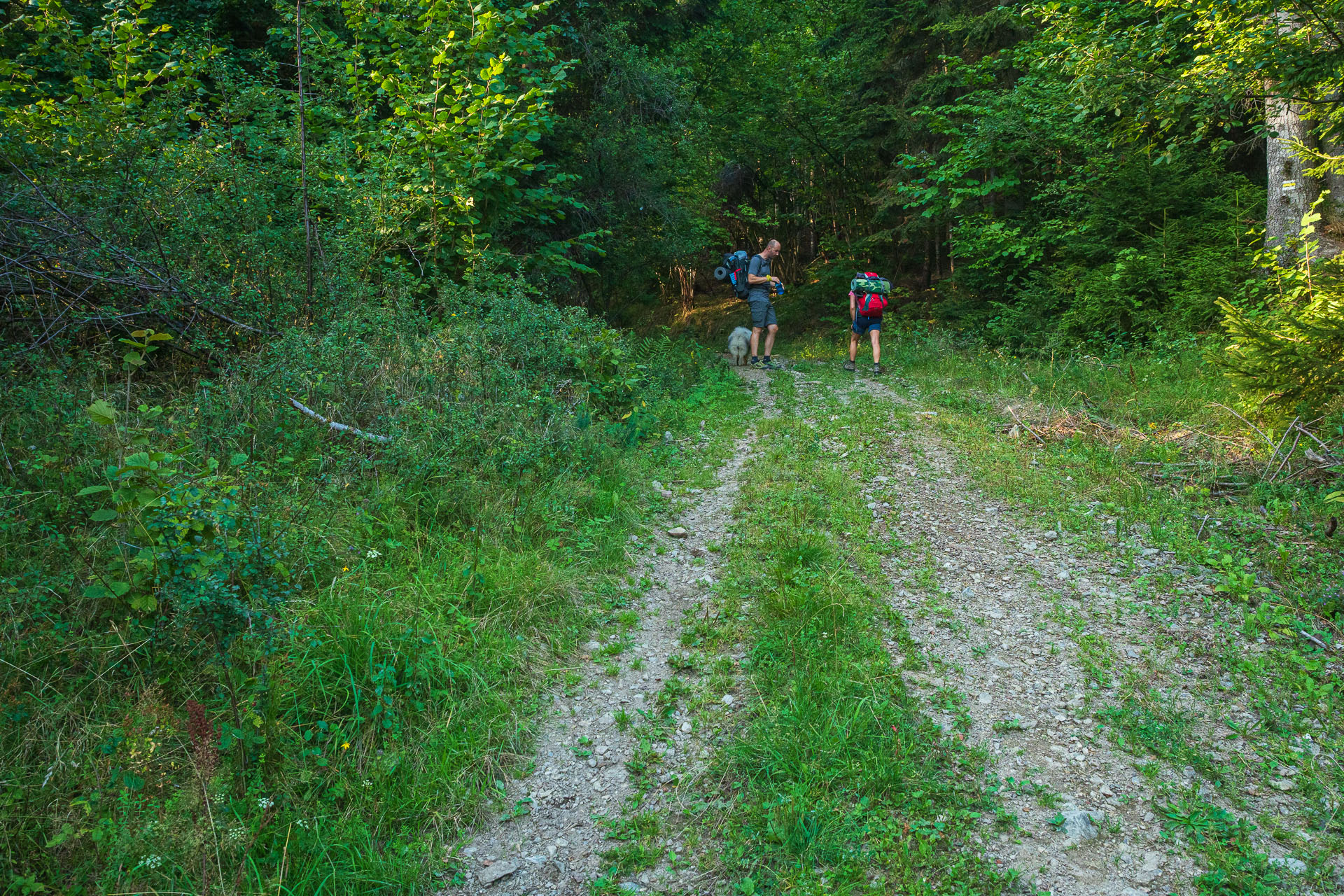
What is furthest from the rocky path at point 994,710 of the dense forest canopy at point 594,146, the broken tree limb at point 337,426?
the dense forest canopy at point 594,146

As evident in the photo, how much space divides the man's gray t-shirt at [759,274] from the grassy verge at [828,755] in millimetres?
8590

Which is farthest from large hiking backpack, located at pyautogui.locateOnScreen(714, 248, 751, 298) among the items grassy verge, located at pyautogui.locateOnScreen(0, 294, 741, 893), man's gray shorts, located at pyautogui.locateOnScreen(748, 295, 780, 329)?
grassy verge, located at pyautogui.locateOnScreen(0, 294, 741, 893)

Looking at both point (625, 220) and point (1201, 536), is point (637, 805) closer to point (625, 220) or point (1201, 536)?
point (1201, 536)

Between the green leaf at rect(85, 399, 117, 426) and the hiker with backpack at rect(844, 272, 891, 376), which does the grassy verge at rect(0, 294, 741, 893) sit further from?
the hiker with backpack at rect(844, 272, 891, 376)

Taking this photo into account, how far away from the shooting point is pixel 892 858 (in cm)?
286

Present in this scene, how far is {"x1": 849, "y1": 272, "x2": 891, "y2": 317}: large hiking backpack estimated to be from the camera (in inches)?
490

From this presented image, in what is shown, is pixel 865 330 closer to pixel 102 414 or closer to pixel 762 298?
pixel 762 298

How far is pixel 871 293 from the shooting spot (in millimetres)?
12469

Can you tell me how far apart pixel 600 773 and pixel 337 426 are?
3.52 meters

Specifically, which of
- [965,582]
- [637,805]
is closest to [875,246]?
[965,582]

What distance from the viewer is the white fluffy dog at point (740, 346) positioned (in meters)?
13.9

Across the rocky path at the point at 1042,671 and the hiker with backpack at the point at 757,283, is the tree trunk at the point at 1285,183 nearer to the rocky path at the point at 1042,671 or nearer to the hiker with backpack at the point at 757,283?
the rocky path at the point at 1042,671

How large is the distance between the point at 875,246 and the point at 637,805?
18.2 meters

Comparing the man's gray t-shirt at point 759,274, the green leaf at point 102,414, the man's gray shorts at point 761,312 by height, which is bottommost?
the green leaf at point 102,414
